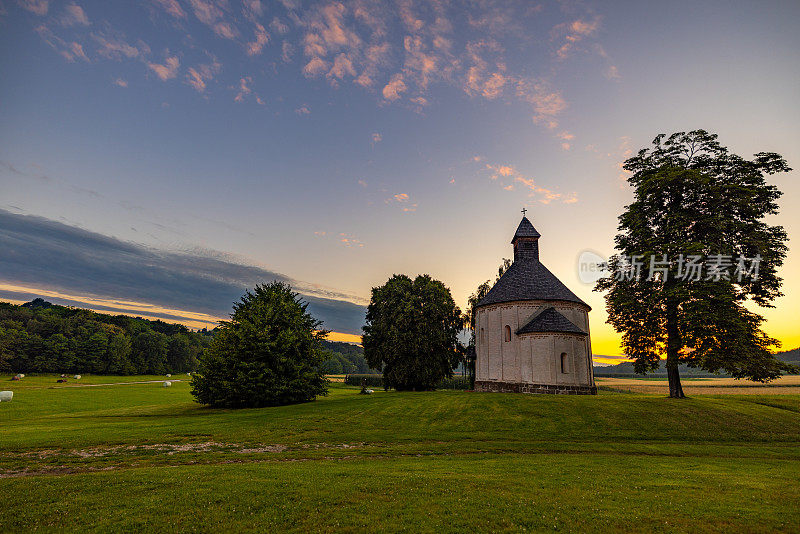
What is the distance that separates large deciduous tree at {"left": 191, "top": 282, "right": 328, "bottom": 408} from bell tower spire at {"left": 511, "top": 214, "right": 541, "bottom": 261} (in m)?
29.8

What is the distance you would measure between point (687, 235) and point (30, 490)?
4690 cm

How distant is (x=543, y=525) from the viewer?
9.41 metres

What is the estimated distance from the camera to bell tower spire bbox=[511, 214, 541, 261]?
51.1 m

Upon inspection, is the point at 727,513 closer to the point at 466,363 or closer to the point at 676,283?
the point at 676,283

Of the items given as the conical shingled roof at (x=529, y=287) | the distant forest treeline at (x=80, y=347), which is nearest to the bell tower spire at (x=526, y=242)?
the conical shingled roof at (x=529, y=287)

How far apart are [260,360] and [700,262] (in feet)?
142

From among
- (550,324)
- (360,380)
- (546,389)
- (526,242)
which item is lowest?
(360,380)

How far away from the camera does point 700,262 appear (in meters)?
32.7

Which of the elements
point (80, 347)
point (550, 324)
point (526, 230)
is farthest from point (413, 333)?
point (80, 347)

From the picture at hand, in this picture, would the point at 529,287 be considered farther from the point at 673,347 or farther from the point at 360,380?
the point at 360,380

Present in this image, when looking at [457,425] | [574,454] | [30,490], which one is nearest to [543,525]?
[574,454]

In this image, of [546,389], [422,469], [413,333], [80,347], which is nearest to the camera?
[422,469]

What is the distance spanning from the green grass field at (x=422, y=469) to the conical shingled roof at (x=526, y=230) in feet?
80.6

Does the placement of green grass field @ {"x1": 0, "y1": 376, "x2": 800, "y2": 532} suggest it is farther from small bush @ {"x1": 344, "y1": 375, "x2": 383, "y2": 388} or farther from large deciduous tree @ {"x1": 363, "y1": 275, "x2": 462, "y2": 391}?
small bush @ {"x1": 344, "y1": 375, "x2": 383, "y2": 388}
